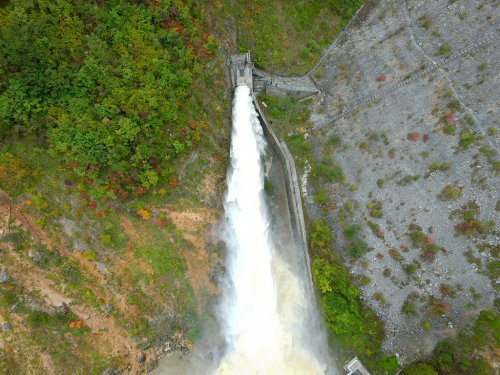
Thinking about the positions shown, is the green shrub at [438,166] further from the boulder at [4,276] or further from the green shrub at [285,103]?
the boulder at [4,276]

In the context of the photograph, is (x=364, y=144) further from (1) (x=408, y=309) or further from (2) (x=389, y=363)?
(2) (x=389, y=363)

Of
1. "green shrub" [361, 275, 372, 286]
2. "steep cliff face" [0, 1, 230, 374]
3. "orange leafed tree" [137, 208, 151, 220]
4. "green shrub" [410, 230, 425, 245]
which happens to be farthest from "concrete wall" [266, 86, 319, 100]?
"green shrub" [361, 275, 372, 286]

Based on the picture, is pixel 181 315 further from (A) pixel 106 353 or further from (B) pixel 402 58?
(B) pixel 402 58

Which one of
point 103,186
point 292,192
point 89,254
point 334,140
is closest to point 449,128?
point 334,140

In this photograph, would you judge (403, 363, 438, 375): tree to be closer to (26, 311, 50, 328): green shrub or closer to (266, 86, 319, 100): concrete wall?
(266, 86, 319, 100): concrete wall

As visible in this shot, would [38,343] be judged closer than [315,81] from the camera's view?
Yes

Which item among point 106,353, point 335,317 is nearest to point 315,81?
point 335,317
